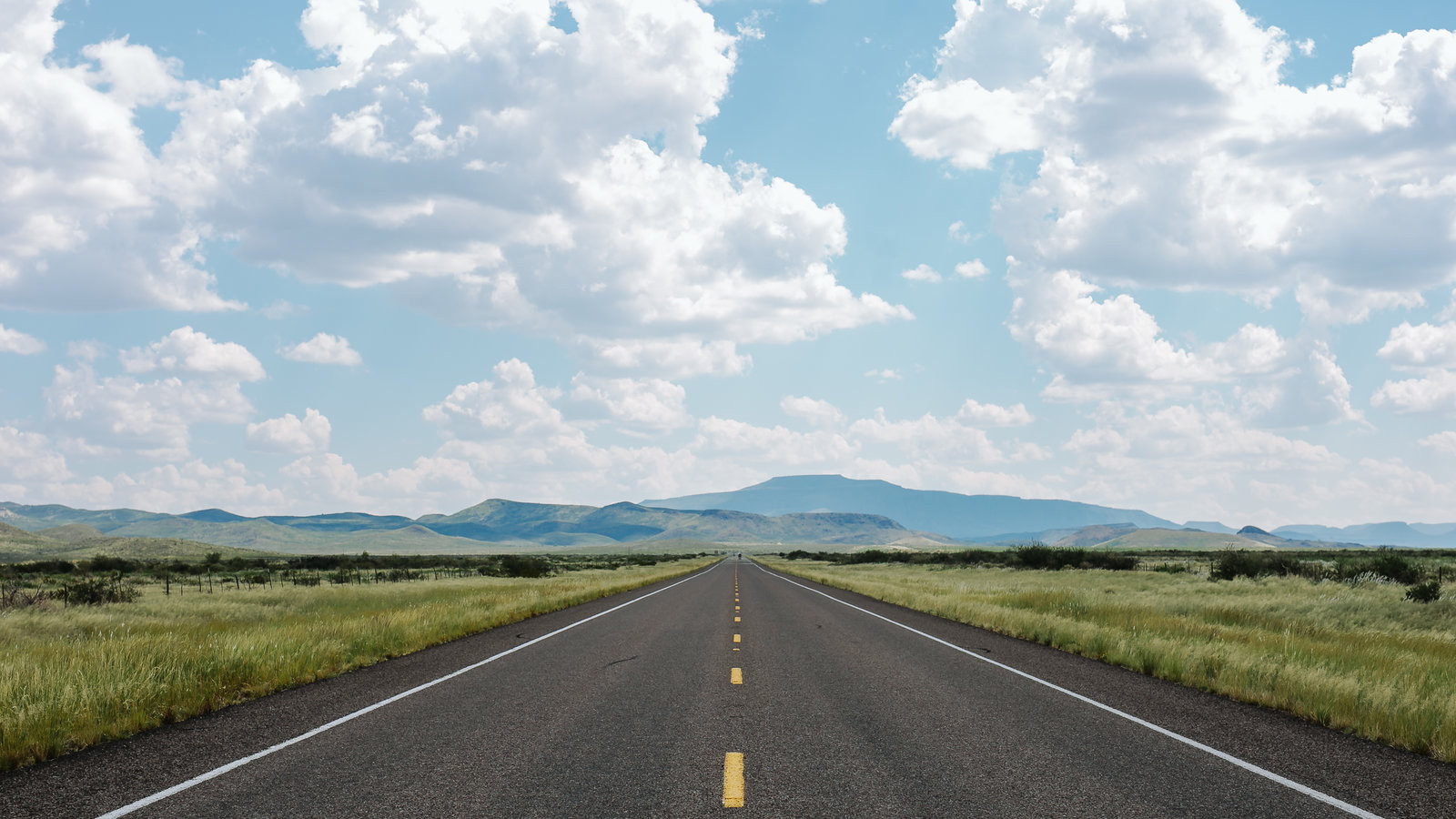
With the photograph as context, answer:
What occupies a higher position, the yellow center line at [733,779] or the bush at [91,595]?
the yellow center line at [733,779]

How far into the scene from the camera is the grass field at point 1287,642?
374 inches

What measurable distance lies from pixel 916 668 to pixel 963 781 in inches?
267

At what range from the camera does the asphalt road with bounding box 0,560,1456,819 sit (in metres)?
6.15

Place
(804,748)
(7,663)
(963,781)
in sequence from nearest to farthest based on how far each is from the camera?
1. (963,781)
2. (804,748)
3. (7,663)

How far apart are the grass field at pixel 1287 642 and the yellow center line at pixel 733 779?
6.69 m

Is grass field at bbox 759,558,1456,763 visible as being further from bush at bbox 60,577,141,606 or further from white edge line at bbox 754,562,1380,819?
bush at bbox 60,577,141,606

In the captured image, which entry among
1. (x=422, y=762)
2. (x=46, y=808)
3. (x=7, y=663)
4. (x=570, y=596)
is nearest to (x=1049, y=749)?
(x=422, y=762)

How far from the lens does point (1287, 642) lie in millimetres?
14570

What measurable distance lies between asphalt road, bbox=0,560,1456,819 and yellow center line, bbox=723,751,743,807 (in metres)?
0.03

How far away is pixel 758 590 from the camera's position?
133ft

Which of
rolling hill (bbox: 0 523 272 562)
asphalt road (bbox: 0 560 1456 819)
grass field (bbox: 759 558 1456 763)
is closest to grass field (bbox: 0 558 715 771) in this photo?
asphalt road (bbox: 0 560 1456 819)

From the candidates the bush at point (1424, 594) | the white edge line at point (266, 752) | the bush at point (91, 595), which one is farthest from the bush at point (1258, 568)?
the bush at point (91, 595)

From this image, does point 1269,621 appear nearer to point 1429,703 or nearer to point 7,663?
point 1429,703

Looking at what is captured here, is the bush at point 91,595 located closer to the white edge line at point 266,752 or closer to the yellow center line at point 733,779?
the white edge line at point 266,752
